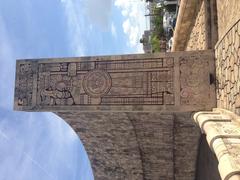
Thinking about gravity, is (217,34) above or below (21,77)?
above

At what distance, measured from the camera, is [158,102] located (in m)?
6.43

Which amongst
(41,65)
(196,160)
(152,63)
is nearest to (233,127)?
(152,63)

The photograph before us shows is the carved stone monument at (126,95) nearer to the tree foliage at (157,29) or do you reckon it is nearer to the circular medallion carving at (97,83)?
the circular medallion carving at (97,83)

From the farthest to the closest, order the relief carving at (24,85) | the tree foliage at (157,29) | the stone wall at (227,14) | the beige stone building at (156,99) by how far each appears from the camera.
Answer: the tree foliage at (157,29), the relief carving at (24,85), the beige stone building at (156,99), the stone wall at (227,14)

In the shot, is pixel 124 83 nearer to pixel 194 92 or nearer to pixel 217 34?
pixel 194 92

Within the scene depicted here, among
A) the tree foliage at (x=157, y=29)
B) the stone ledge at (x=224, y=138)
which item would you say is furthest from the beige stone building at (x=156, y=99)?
the tree foliage at (x=157, y=29)

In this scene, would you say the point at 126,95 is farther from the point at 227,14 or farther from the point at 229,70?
the point at 227,14

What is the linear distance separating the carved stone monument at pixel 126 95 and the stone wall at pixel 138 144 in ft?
0.08

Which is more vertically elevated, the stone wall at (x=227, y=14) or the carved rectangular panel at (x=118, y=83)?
the stone wall at (x=227, y=14)

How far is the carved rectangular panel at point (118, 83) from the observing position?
6.32 m

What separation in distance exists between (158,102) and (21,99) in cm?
276

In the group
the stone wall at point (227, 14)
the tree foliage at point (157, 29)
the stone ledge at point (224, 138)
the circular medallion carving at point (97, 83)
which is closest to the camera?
the stone ledge at point (224, 138)

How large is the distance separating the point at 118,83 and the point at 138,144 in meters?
2.83

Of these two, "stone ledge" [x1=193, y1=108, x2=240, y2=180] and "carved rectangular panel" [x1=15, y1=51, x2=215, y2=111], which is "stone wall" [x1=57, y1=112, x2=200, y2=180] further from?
"stone ledge" [x1=193, y1=108, x2=240, y2=180]
